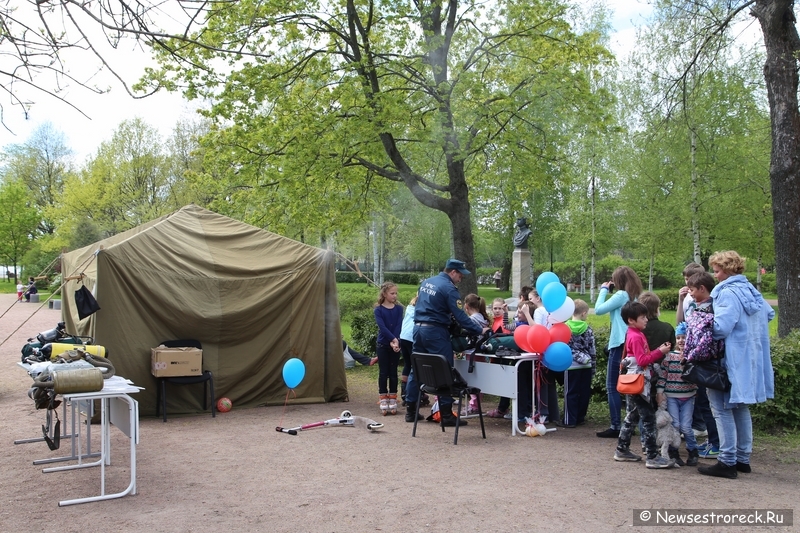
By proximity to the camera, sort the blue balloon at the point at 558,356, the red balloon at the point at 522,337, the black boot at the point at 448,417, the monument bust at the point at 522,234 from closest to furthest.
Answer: the blue balloon at the point at 558,356
the red balloon at the point at 522,337
the black boot at the point at 448,417
the monument bust at the point at 522,234

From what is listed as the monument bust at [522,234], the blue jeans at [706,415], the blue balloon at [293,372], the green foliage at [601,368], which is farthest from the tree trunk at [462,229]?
the monument bust at [522,234]

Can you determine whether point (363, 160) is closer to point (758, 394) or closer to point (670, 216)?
point (758, 394)

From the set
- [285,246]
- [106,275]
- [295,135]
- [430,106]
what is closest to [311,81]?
[295,135]

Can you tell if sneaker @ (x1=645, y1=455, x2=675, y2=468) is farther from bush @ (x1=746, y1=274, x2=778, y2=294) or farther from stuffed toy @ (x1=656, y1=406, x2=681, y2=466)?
bush @ (x1=746, y1=274, x2=778, y2=294)

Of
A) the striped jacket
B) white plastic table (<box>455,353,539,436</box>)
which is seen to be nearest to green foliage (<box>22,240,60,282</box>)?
white plastic table (<box>455,353,539,436</box>)

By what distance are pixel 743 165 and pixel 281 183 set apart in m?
14.9

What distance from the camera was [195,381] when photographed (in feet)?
25.1

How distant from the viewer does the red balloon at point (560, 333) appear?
6.59m

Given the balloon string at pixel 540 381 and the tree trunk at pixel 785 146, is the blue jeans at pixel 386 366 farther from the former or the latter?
the tree trunk at pixel 785 146

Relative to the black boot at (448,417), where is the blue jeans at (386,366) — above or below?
above

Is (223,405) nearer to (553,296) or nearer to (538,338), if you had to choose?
(538,338)

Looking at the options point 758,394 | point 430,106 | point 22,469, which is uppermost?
point 430,106

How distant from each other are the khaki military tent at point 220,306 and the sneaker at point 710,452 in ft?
15.5

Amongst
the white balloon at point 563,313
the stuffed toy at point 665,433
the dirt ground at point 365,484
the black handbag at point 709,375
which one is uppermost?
the white balloon at point 563,313
